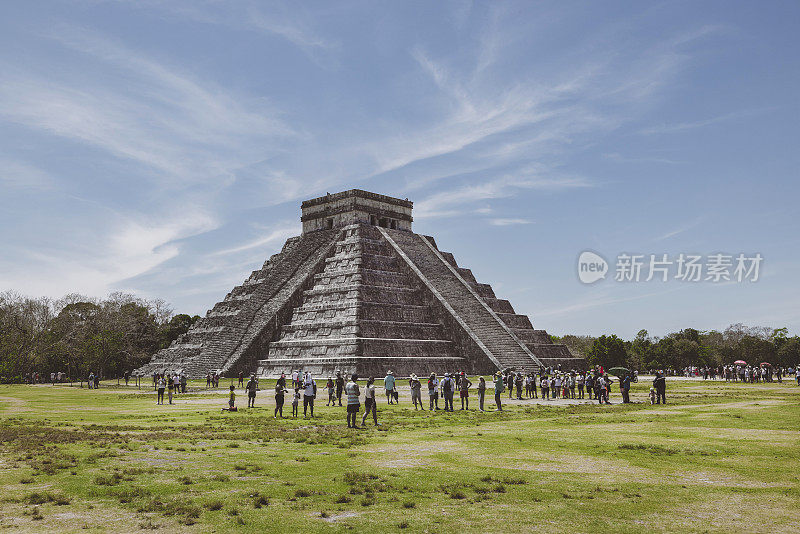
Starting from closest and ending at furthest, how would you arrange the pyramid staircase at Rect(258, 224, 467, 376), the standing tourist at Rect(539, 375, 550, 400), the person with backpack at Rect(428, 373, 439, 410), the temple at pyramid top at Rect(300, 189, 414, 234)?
the person with backpack at Rect(428, 373, 439, 410) < the standing tourist at Rect(539, 375, 550, 400) < the pyramid staircase at Rect(258, 224, 467, 376) < the temple at pyramid top at Rect(300, 189, 414, 234)

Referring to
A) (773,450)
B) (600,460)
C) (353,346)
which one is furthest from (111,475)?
(353,346)

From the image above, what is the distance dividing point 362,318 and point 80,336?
37.2m

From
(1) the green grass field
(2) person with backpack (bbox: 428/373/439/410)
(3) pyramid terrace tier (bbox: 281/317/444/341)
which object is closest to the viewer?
(1) the green grass field

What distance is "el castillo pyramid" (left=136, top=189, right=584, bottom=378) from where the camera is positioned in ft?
139

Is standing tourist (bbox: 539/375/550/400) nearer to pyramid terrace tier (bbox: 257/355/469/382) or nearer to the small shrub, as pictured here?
pyramid terrace tier (bbox: 257/355/469/382)

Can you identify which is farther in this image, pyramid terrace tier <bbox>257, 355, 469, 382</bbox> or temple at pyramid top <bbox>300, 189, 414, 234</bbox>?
temple at pyramid top <bbox>300, 189, 414, 234</bbox>

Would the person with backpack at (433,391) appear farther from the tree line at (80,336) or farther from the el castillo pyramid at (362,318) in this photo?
the tree line at (80,336)

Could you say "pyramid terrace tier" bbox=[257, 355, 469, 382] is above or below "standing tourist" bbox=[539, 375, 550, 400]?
above

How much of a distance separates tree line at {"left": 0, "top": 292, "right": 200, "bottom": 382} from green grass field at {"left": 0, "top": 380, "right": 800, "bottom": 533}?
4493 centimetres

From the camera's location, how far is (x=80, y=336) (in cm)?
6406

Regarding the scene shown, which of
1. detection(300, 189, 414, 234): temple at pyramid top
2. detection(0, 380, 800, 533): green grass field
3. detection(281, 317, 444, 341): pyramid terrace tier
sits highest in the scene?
detection(300, 189, 414, 234): temple at pyramid top

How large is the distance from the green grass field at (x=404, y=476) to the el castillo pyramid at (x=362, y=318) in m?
23.6

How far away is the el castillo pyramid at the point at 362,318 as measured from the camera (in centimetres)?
4225

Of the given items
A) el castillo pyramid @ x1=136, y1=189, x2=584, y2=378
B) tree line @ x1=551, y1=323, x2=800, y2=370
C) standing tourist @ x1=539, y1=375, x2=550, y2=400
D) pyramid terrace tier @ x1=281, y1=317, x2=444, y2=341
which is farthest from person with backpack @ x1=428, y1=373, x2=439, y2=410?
tree line @ x1=551, y1=323, x2=800, y2=370
